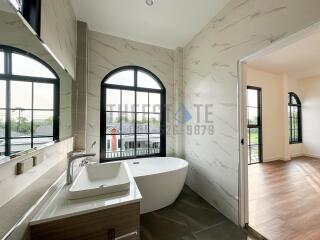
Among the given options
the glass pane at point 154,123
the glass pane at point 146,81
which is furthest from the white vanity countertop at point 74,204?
the glass pane at point 146,81

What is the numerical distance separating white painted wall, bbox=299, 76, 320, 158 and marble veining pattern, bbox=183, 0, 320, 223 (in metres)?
5.06

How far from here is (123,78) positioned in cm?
290

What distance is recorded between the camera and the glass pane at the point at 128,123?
2.90 metres

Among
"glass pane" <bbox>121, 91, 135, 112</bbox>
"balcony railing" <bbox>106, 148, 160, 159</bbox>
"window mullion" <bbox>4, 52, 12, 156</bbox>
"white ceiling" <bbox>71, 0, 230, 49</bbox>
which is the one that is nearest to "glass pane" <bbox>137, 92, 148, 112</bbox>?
"glass pane" <bbox>121, 91, 135, 112</bbox>

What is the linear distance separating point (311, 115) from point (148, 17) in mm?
6219

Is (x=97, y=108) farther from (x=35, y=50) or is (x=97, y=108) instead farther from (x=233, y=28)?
(x=233, y=28)

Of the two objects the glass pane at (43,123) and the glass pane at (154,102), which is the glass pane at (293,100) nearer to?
the glass pane at (154,102)

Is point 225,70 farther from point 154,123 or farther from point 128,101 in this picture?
point 128,101

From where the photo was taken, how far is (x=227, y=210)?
6.44 feet

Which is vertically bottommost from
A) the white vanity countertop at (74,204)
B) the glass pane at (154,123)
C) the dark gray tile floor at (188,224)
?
the dark gray tile floor at (188,224)

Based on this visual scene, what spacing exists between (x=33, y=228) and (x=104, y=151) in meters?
1.92

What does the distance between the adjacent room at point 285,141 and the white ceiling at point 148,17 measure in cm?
115

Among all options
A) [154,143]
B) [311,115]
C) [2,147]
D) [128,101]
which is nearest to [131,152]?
[154,143]

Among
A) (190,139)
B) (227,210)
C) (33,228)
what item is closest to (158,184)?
(227,210)
